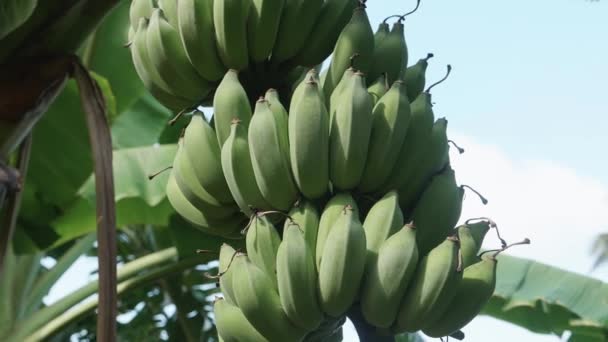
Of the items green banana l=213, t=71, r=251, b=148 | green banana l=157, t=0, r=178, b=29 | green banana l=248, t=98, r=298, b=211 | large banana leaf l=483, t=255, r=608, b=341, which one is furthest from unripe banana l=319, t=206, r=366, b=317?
large banana leaf l=483, t=255, r=608, b=341

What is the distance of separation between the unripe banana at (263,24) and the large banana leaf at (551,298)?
163cm

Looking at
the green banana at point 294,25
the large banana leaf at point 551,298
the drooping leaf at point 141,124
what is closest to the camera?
the green banana at point 294,25

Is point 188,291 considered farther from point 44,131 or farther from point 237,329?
point 237,329

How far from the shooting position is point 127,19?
8.63ft

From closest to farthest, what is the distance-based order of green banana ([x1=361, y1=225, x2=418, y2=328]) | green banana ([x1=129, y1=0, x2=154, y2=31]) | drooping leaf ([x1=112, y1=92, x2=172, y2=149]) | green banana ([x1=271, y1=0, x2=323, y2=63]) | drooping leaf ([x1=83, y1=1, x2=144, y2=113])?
green banana ([x1=361, y1=225, x2=418, y2=328])
green banana ([x1=271, y1=0, x2=323, y2=63])
green banana ([x1=129, y1=0, x2=154, y2=31])
drooping leaf ([x1=83, y1=1, x2=144, y2=113])
drooping leaf ([x1=112, y1=92, x2=172, y2=149])

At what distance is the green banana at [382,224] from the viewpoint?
90cm

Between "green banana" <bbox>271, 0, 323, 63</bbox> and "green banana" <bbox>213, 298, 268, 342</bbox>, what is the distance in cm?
35

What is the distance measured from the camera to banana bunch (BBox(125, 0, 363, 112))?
41.4 inches

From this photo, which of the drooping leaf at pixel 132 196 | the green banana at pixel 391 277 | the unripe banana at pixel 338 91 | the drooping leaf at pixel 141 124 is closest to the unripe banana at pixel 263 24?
the unripe banana at pixel 338 91

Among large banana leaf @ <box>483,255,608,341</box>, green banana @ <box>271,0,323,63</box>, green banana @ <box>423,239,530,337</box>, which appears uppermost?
green banana @ <box>271,0,323,63</box>

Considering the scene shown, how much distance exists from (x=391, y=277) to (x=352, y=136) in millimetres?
175

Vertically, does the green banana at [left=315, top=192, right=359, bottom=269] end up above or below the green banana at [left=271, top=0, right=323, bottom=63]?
below

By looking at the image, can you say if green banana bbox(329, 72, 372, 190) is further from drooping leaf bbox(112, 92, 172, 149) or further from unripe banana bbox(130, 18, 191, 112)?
drooping leaf bbox(112, 92, 172, 149)

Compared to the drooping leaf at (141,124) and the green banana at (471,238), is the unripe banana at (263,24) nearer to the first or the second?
the green banana at (471,238)
